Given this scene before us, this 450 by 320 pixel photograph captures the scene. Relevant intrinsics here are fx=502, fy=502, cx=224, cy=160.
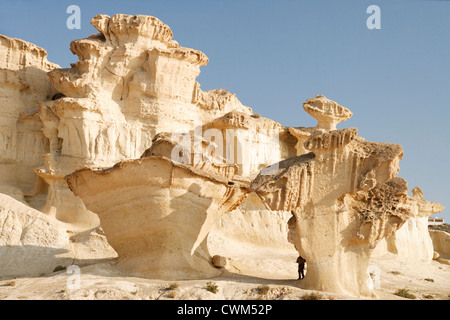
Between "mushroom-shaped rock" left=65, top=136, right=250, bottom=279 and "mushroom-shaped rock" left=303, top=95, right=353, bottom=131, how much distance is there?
13.5 metres

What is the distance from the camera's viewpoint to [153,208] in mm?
12367

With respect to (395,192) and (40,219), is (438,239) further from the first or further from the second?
(40,219)

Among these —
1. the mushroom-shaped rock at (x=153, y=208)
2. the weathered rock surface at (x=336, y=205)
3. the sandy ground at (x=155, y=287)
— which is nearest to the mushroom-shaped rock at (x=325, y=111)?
the sandy ground at (x=155, y=287)

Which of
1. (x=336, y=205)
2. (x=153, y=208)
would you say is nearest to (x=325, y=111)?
(x=336, y=205)

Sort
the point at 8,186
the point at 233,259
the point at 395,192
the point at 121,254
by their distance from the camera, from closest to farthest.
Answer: the point at 395,192 → the point at 121,254 → the point at 233,259 → the point at 8,186

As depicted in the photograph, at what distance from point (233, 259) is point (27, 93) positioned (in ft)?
43.8

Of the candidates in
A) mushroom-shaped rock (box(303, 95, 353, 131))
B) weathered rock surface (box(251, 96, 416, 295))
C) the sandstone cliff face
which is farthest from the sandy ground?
mushroom-shaped rock (box(303, 95, 353, 131))

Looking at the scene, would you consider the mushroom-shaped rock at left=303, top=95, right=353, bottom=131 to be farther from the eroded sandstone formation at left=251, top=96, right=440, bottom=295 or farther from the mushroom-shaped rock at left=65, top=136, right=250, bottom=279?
the eroded sandstone formation at left=251, top=96, right=440, bottom=295

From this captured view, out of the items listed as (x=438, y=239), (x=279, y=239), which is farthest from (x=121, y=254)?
(x=438, y=239)

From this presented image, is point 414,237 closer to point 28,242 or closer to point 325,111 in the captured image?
point 325,111

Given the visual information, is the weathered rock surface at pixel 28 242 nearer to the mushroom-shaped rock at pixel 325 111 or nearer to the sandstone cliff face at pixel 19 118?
the sandstone cliff face at pixel 19 118

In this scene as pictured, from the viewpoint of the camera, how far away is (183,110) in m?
23.2

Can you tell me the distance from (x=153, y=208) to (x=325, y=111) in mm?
15083

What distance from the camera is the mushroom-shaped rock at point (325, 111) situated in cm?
2528
